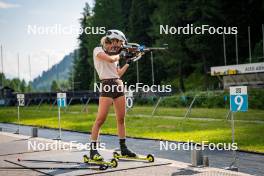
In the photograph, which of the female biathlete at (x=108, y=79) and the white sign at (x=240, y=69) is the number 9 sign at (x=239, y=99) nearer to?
the female biathlete at (x=108, y=79)

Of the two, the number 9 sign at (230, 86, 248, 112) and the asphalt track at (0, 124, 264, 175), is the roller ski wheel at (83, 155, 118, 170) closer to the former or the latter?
the asphalt track at (0, 124, 264, 175)

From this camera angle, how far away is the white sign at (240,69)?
3606 cm

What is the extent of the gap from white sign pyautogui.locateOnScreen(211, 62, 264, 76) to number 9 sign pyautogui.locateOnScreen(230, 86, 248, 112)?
1100 inches

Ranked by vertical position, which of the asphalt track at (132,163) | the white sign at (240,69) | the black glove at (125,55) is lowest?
the asphalt track at (132,163)

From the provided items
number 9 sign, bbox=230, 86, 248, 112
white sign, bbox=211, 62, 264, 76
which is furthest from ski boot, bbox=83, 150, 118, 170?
white sign, bbox=211, 62, 264, 76

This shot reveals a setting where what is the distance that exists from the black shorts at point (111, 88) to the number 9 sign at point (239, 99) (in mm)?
2253

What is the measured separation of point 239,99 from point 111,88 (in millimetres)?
2574

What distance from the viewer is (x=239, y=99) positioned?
892 cm

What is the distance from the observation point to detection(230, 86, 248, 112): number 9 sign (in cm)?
883

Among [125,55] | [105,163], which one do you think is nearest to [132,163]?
[105,163]

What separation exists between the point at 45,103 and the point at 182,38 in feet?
69.4

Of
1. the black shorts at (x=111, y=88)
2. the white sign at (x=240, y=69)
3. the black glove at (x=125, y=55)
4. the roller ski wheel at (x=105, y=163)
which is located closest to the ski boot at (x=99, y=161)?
the roller ski wheel at (x=105, y=163)

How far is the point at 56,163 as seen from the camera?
29.5ft

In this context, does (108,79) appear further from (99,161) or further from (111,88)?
(99,161)
